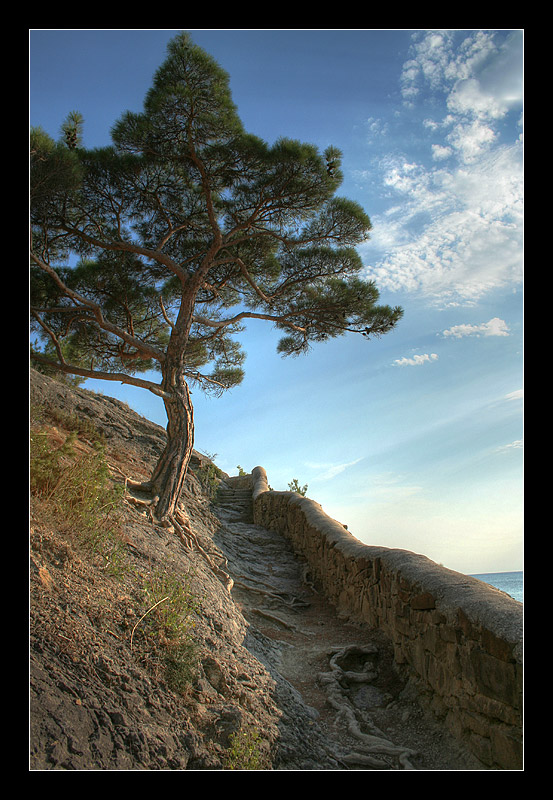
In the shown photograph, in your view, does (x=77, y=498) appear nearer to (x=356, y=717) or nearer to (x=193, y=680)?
(x=193, y=680)

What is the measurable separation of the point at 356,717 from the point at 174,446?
12.3 feet

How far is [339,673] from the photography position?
13.7ft

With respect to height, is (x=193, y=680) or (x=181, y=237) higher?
(x=181, y=237)

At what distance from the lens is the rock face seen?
84.1 inches

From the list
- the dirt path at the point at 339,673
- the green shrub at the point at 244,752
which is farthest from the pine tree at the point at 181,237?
the green shrub at the point at 244,752

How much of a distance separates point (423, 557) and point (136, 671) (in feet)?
8.78

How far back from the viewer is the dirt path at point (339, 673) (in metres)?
3.10

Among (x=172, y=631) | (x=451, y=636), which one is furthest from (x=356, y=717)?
(x=172, y=631)

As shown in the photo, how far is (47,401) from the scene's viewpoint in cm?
666

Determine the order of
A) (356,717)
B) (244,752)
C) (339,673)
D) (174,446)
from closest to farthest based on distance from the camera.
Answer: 1. (244,752)
2. (356,717)
3. (339,673)
4. (174,446)

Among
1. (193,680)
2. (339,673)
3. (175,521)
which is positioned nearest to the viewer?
(193,680)

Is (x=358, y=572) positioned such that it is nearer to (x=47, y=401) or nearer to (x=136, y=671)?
(x=136, y=671)

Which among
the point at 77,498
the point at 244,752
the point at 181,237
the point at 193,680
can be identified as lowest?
the point at 244,752

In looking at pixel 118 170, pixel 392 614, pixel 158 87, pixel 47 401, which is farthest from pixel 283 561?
pixel 158 87
